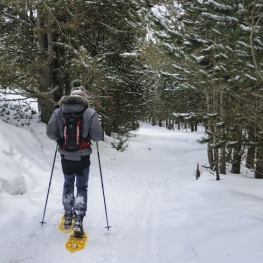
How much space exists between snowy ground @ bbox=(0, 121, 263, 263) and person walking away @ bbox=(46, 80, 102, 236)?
664mm

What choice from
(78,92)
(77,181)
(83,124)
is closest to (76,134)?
(83,124)

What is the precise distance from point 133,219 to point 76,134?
2.35 metres

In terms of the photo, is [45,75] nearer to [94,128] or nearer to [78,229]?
[94,128]

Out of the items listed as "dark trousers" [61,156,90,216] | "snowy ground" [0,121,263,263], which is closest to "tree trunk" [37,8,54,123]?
"snowy ground" [0,121,263,263]

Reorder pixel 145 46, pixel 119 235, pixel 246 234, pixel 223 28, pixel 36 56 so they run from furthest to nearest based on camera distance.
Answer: pixel 36 56, pixel 145 46, pixel 119 235, pixel 223 28, pixel 246 234

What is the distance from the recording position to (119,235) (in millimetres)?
4680

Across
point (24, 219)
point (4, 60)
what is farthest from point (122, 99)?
point (24, 219)

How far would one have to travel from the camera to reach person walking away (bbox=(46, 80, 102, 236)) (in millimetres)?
4324

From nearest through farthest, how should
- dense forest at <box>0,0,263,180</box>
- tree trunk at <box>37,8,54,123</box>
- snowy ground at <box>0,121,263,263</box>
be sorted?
snowy ground at <box>0,121,263,263</box> < dense forest at <box>0,0,263,180</box> < tree trunk at <box>37,8,54,123</box>

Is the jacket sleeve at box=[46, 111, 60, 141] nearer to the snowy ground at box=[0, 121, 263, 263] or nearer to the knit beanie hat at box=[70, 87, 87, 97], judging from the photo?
the knit beanie hat at box=[70, 87, 87, 97]

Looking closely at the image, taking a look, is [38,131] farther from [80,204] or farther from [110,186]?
[80,204]

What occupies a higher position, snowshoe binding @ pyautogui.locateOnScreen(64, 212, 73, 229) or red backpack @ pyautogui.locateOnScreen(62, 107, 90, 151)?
red backpack @ pyautogui.locateOnScreen(62, 107, 90, 151)

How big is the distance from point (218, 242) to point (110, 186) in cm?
482

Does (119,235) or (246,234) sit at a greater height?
(246,234)
